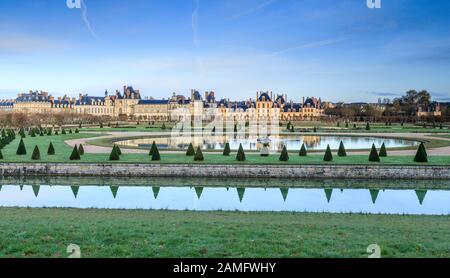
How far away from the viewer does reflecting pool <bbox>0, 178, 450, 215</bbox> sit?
1068 cm

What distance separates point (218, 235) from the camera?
19.4 feet

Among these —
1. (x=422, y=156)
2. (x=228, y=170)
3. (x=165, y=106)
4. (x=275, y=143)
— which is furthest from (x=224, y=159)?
(x=165, y=106)

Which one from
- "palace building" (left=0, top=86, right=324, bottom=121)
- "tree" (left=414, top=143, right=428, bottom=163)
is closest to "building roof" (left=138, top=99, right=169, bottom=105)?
"palace building" (left=0, top=86, right=324, bottom=121)

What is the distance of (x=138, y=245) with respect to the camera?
523cm

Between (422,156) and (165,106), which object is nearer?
(422,156)

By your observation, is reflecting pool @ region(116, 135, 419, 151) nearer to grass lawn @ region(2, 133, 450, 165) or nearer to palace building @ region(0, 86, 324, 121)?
grass lawn @ region(2, 133, 450, 165)

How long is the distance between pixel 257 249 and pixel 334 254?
0.82 meters

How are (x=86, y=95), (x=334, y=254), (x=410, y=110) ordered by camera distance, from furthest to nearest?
(x=86, y=95) < (x=410, y=110) < (x=334, y=254)

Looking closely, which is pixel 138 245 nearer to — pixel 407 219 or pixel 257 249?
pixel 257 249

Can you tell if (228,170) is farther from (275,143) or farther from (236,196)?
(275,143)

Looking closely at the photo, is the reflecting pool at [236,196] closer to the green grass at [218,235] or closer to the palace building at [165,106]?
the green grass at [218,235]

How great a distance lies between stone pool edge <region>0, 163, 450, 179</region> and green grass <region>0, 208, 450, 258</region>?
247 inches

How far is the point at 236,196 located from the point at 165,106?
8927 centimetres
